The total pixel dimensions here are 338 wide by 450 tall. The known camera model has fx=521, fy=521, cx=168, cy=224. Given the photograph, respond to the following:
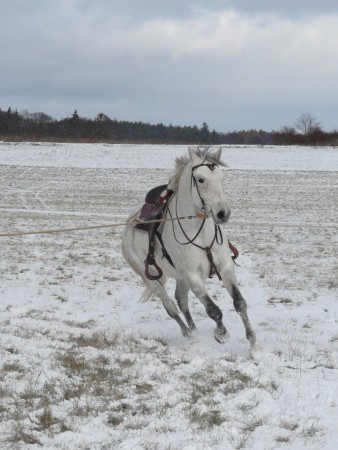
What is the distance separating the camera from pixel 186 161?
6.35 m

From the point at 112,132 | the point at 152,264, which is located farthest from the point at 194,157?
the point at 112,132

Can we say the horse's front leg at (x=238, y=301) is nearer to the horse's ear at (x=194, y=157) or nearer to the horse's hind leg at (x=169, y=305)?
the horse's hind leg at (x=169, y=305)

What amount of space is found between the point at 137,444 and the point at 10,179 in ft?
116

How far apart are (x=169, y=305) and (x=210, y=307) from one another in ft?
3.60

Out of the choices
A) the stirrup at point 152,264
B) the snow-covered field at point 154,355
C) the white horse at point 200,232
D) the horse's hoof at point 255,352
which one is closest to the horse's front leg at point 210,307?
the white horse at point 200,232

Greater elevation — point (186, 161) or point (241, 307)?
point (186, 161)

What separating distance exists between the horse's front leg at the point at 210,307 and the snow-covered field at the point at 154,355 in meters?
0.19

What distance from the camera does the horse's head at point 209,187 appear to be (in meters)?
5.39

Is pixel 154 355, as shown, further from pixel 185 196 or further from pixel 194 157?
pixel 194 157

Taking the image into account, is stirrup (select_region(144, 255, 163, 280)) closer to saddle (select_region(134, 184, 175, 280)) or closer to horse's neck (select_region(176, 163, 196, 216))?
saddle (select_region(134, 184, 175, 280))

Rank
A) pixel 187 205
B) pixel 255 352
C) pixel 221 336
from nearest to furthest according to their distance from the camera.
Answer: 1. pixel 255 352
2. pixel 221 336
3. pixel 187 205

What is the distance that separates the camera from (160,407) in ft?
13.9

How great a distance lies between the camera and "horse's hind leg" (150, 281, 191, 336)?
6.59 meters

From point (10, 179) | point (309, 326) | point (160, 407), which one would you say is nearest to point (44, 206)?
point (10, 179)
